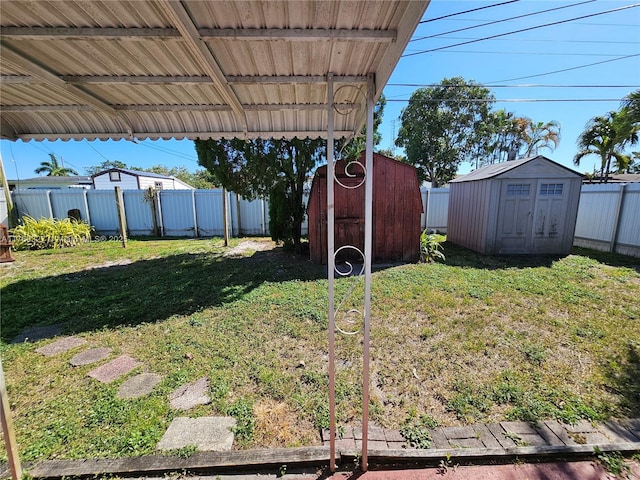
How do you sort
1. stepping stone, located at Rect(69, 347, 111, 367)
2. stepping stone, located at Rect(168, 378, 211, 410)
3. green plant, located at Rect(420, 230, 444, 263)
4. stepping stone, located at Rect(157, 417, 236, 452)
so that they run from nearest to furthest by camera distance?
stepping stone, located at Rect(157, 417, 236, 452) < stepping stone, located at Rect(168, 378, 211, 410) < stepping stone, located at Rect(69, 347, 111, 367) < green plant, located at Rect(420, 230, 444, 263)

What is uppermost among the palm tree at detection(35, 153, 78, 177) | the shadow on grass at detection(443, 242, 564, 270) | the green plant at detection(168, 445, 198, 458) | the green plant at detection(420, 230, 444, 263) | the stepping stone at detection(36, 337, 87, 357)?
the palm tree at detection(35, 153, 78, 177)

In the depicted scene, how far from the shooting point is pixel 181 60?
150 centimetres

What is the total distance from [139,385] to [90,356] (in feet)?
3.05

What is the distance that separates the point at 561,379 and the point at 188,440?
3.11 metres

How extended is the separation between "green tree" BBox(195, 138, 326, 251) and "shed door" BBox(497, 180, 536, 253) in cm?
469

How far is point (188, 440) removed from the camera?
187 centimetres

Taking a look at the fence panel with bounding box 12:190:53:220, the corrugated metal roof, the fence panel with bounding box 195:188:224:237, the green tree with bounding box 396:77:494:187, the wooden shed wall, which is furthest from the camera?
the green tree with bounding box 396:77:494:187

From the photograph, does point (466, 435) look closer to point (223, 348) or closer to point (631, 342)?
point (223, 348)

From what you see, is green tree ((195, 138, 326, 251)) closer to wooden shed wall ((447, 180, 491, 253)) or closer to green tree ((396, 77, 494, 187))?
wooden shed wall ((447, 180, 491, 253))

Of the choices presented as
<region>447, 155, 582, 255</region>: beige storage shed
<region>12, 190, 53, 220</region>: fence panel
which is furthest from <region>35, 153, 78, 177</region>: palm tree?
<region>447, 155, 582, 255</region>: beige storage shed

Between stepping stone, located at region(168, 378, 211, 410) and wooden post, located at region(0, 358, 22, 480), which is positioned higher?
wooden post, located at region(0, 358, 22, 480)

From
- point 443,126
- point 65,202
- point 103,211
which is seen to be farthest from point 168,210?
point 443,126

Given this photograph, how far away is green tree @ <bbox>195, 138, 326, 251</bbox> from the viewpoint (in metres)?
6.11

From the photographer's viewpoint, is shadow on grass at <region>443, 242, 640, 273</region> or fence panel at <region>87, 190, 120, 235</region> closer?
shadow on grass at <region>443, 242, 640, 273</region>
